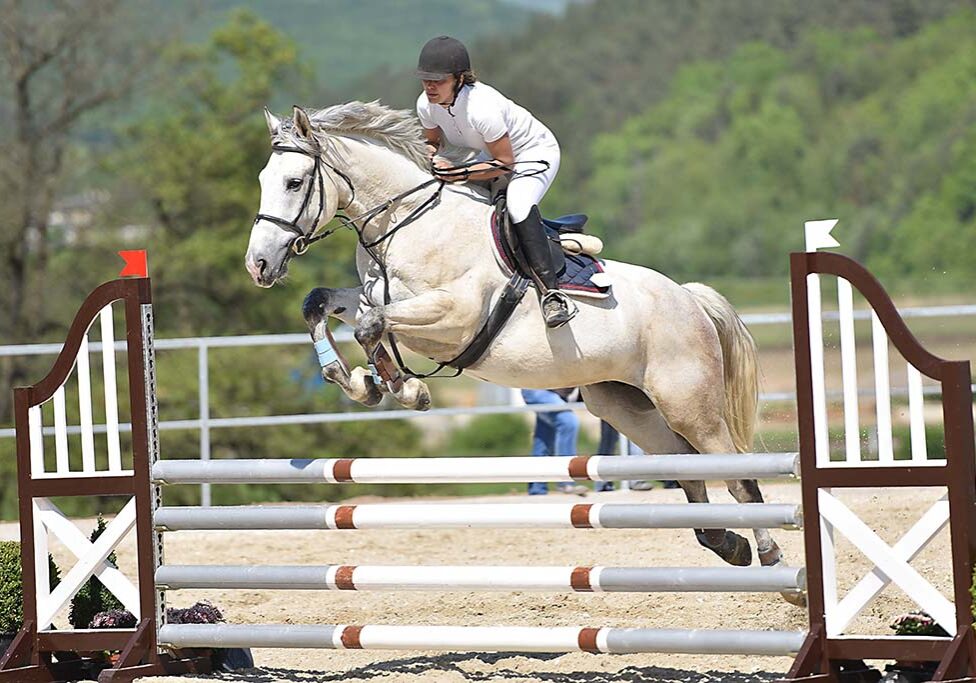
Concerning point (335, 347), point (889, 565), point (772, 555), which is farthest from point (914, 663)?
point (335, 347)

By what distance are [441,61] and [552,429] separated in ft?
17.1

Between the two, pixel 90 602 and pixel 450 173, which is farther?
pixel 450 173

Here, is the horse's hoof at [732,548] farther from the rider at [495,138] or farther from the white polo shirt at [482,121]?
the white polo shirt at [482,121]

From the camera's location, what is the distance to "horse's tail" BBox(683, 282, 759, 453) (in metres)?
5.55

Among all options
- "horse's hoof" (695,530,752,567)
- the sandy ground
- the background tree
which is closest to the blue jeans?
the sandy ground

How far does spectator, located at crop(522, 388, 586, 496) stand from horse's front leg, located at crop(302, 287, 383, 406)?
4.64 metres

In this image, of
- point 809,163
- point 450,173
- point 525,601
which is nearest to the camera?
point 450,173

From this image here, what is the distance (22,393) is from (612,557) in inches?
136

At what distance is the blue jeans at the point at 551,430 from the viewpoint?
9.62m

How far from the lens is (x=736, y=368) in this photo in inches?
219

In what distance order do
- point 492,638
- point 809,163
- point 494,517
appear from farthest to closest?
point 809,163
point 494,517
point 492,638

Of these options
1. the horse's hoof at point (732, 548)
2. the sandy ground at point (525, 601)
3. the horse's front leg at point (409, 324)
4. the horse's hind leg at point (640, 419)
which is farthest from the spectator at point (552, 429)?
the horse's front leg at point (409, 324)

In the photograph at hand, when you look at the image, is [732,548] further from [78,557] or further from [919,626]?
[78,557]

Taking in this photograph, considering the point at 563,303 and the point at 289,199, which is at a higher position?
the point at 289,199
